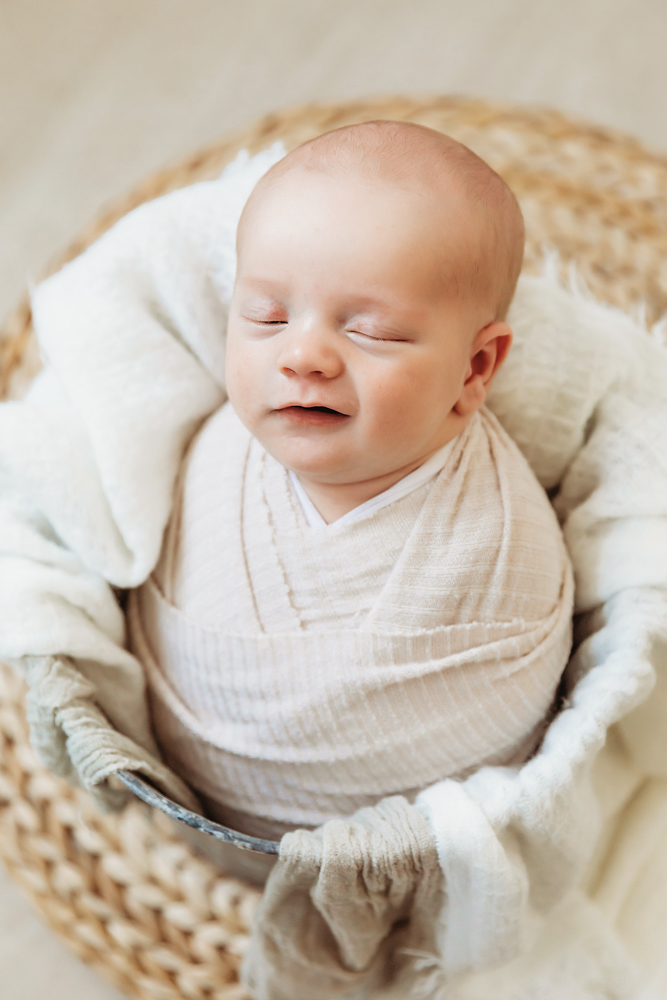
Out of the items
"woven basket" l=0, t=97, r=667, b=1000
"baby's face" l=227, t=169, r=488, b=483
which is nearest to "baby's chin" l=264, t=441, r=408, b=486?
"baby's face" l=227, t=169, r=488, b=483

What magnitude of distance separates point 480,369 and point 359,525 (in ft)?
0.47

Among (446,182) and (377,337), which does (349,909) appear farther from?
(446,182)

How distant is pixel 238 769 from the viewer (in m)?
0.68

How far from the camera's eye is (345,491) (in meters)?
0.66

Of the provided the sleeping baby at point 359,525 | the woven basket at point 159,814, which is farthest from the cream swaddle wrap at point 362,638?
the woven basket at point 159,814

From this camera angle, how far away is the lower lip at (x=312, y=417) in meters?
0.59

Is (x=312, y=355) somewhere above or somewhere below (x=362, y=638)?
above

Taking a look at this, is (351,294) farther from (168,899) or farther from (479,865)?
(168,899)

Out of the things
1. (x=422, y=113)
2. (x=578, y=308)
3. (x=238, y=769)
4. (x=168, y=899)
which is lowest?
(x=168, y=899)

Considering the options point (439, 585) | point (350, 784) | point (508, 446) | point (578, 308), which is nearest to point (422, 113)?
point (578, 308)

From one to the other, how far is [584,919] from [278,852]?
0.31 metres

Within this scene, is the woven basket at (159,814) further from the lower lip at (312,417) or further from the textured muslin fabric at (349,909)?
the lower lip at (312,417)

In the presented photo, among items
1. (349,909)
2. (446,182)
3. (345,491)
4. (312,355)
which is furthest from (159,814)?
(446,182)

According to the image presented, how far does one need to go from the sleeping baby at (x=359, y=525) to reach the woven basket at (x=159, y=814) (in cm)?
8
